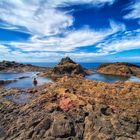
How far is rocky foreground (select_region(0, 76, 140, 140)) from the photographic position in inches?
1116

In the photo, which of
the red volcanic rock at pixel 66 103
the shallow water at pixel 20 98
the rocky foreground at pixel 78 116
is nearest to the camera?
the rocky foreground at pixel 78 116

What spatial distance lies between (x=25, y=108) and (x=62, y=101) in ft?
20.2

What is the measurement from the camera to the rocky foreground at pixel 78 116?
93.0 ft

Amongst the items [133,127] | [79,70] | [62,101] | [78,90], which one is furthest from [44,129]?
[79,70]

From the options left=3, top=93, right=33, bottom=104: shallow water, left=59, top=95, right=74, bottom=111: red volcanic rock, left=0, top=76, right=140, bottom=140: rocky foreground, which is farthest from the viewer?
left=3, top=93, right=33, bottom=104: shallow water

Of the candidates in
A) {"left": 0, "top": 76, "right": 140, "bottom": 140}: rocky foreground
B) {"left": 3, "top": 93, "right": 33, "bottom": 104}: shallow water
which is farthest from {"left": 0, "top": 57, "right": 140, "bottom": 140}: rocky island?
{"left": 3, "top": 93, "right": 33, "bottom": 104}: shallow water

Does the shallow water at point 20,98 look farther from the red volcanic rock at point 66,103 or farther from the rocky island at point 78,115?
the red volcanic rock at point 66,103

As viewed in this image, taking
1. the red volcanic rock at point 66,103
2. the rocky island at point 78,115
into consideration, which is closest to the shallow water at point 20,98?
the rocky island at point 78,115

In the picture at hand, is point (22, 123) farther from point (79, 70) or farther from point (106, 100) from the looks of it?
point (79, 70)

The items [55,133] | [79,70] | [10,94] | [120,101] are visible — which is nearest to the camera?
[55,133]

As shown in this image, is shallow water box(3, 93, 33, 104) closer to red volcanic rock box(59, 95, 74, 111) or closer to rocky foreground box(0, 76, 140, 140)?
rocky foreground box(0, 76, 140, 140)

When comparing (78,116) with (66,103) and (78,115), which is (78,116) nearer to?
(78,115)

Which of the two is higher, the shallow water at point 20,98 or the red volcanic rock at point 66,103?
the red volcanic rock at point 66,103

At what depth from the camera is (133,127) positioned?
29.2m
